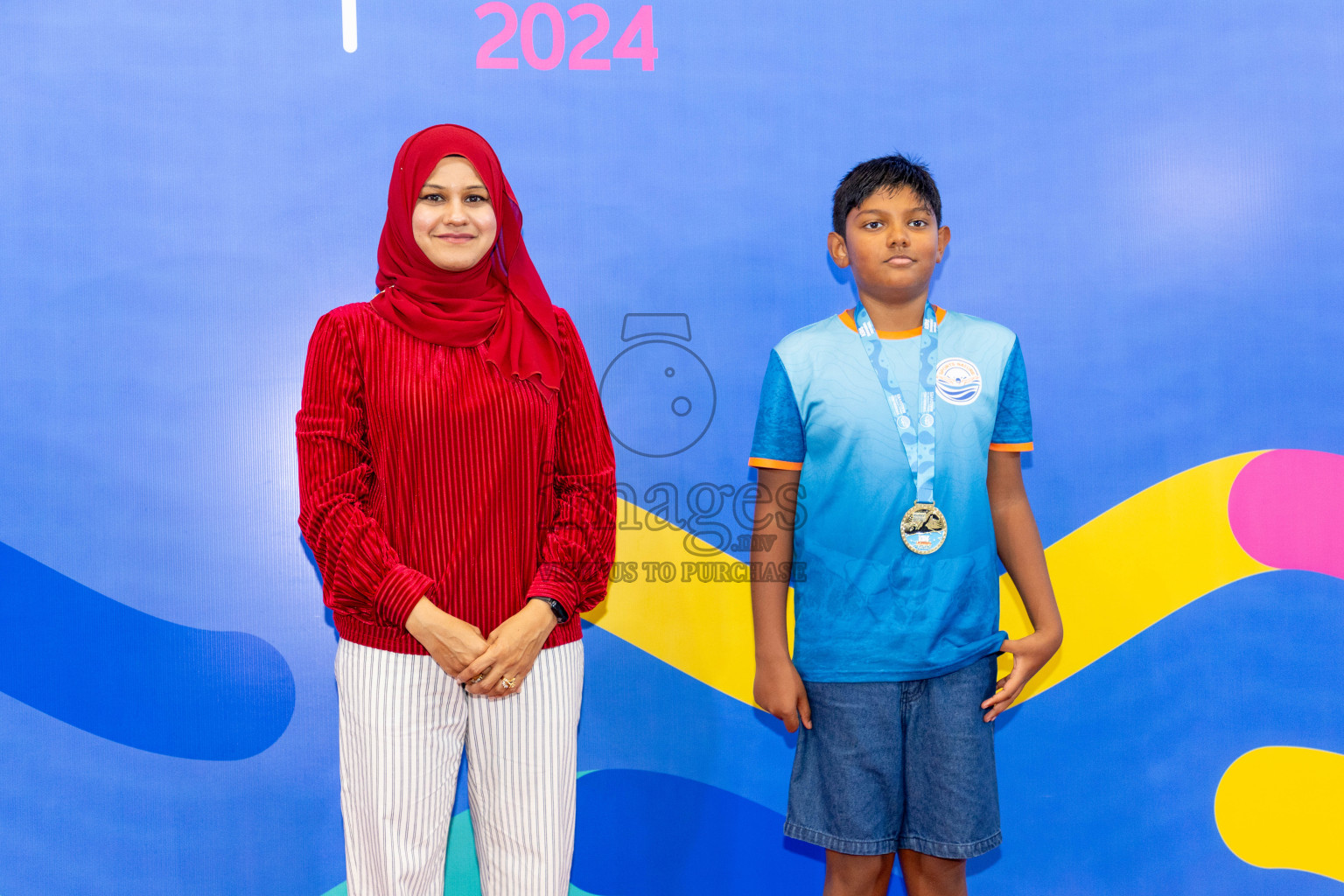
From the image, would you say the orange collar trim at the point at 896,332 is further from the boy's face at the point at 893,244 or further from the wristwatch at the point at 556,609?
the wristwatch at the point at 556,609

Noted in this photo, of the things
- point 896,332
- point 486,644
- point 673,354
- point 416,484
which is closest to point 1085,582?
point 896,332

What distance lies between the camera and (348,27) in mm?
1931

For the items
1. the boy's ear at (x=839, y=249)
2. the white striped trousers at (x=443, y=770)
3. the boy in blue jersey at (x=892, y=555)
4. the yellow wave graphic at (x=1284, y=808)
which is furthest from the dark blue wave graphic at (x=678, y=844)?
the boy's ear at (x=839, y=249)

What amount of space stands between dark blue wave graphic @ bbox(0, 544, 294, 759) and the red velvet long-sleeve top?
63cm

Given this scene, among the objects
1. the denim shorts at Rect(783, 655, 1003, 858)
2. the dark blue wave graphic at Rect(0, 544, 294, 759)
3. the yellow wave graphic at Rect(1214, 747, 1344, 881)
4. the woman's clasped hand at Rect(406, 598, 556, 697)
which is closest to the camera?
the woman's clasped hand at Rect(406, 598, 556, 697)

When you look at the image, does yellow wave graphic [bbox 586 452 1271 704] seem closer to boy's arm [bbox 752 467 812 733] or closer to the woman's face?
boy's arm [bbox 752 467 812 733]

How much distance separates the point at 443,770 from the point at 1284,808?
6.24 ft

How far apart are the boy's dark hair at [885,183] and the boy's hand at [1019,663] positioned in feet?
2.68

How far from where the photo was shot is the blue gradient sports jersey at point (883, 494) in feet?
5.20

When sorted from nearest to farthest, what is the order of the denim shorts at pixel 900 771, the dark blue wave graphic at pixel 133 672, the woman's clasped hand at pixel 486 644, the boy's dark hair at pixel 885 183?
the woman's clasped hand at pixel 486 644 → the denim shorts at pixel 900 771 → the boy's dark hair at pixel 885 183 → the dark blue wave graphic at pixel 133 672

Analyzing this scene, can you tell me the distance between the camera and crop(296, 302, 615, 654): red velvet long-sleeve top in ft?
4.49

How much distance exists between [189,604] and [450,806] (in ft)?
2.78

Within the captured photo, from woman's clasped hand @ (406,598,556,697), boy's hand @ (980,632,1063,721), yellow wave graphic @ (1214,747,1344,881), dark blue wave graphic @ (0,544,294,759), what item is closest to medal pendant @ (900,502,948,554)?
boy's hand @ (980,632,1063,721)

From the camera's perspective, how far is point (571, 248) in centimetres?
198
